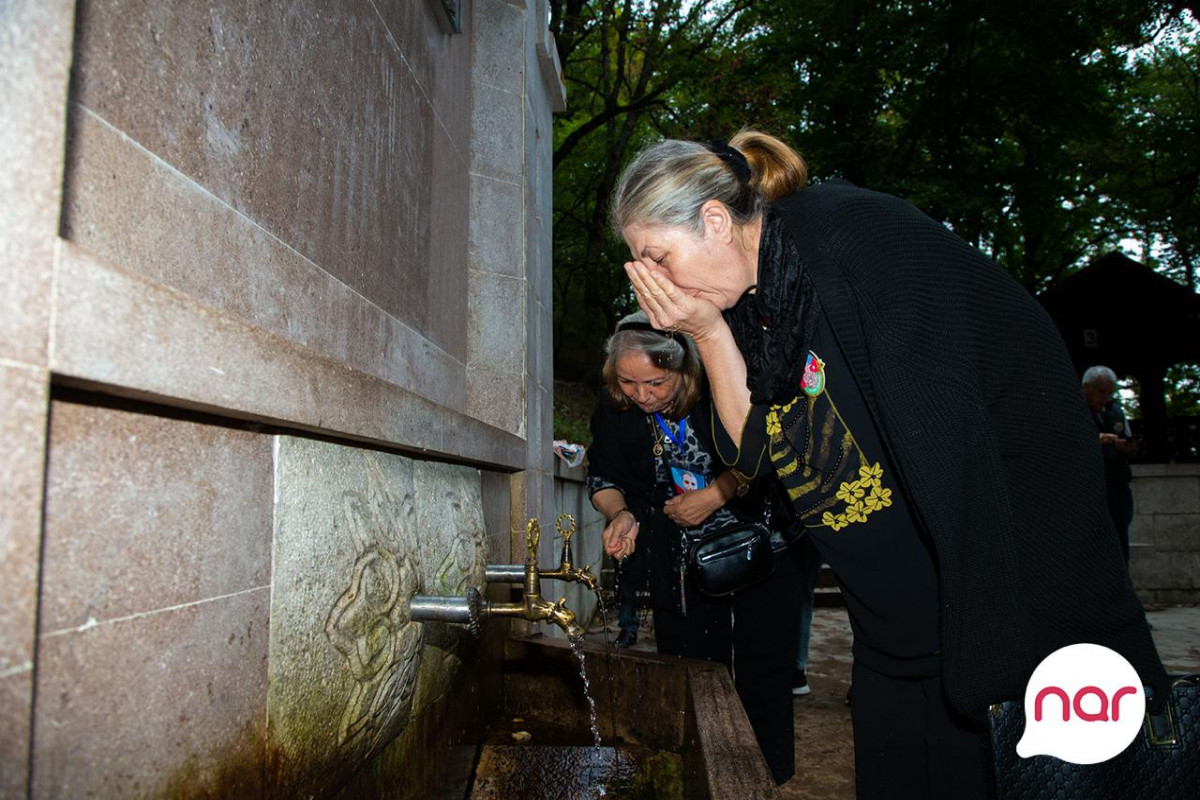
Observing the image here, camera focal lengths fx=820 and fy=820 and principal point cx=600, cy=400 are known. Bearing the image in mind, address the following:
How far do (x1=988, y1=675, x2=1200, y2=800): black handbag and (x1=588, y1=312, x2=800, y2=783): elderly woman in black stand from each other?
1481mm

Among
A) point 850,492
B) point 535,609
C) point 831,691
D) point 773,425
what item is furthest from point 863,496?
point 831,691

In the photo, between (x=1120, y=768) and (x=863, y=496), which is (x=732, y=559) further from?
(x=1120, y=768)

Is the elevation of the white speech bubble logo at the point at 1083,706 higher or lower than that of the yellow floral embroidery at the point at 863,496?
lower

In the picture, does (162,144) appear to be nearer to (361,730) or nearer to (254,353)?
(254,353)

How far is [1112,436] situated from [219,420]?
7503mm

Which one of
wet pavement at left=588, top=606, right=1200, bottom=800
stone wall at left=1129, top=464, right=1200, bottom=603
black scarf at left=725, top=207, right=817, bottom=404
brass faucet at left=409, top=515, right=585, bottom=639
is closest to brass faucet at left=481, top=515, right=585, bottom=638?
brass faucet at left=409, top=515, right=585, bottom=639

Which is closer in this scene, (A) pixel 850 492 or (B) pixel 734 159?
(A) pixel 850 492

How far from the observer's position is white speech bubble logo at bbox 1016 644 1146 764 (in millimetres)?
1374

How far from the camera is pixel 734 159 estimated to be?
71.8 inches

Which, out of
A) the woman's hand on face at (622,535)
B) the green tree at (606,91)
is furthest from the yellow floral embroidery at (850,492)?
the green tree at (606,91)

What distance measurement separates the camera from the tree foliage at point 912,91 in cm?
1138

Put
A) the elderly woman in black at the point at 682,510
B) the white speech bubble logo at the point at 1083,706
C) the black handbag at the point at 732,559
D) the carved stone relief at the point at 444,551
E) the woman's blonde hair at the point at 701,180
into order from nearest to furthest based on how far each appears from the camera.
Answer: the white speech bubble logo at the point at 1083,706, the woman's blonde hair at the point at 701,180, the carved stone relief at the point at 444,551, the black handbag at the point at 732,559, the elderly woman in black at the point at 682,510

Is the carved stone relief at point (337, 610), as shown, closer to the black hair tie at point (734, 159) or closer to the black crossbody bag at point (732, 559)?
the black hair tie at point (734, 159)

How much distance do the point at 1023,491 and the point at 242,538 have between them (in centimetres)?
132
